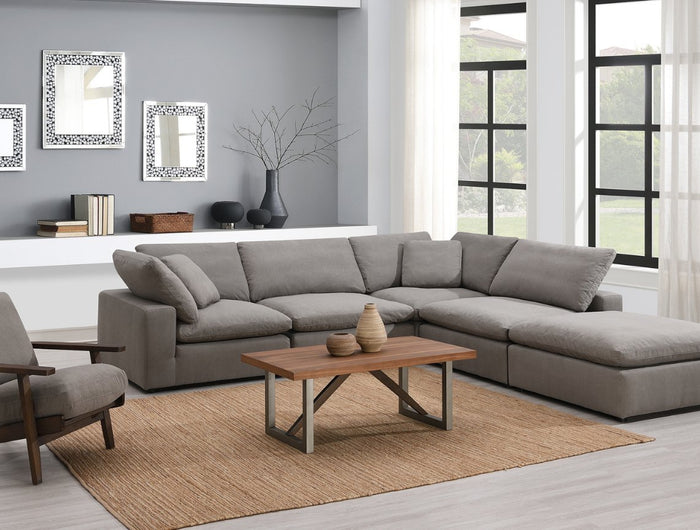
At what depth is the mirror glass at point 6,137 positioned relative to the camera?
7762 millimetres

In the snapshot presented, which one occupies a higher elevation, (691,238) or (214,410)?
(691,238)

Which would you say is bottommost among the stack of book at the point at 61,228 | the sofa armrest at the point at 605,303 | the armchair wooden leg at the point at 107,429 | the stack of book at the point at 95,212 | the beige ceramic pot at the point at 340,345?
the armchair wooden leg at the point at 107,429

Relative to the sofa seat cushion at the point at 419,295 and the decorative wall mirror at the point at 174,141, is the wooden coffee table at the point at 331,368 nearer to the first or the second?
the sofa seat cushion at the point at 419,295

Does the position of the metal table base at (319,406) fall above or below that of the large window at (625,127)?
below

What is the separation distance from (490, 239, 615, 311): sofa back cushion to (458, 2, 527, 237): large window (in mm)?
1782

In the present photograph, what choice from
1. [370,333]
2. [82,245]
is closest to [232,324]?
[370,333]

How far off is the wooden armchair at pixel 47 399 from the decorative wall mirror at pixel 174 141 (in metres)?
3.96

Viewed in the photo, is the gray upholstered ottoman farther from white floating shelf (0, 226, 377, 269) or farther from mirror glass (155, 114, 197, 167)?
mirror glass (155, 114, 197, 167)

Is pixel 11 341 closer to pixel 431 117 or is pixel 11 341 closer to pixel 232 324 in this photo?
pixel 232 324

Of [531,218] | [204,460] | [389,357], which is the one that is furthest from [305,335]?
[531,218]

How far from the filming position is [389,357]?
194 inches

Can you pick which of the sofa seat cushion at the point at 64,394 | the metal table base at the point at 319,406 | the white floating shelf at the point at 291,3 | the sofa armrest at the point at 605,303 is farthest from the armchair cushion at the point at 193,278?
the white floating shelf at the point at 291,3

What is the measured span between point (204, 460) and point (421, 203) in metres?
4.69

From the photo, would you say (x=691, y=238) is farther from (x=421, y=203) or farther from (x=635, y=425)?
(x=421, y=203)
